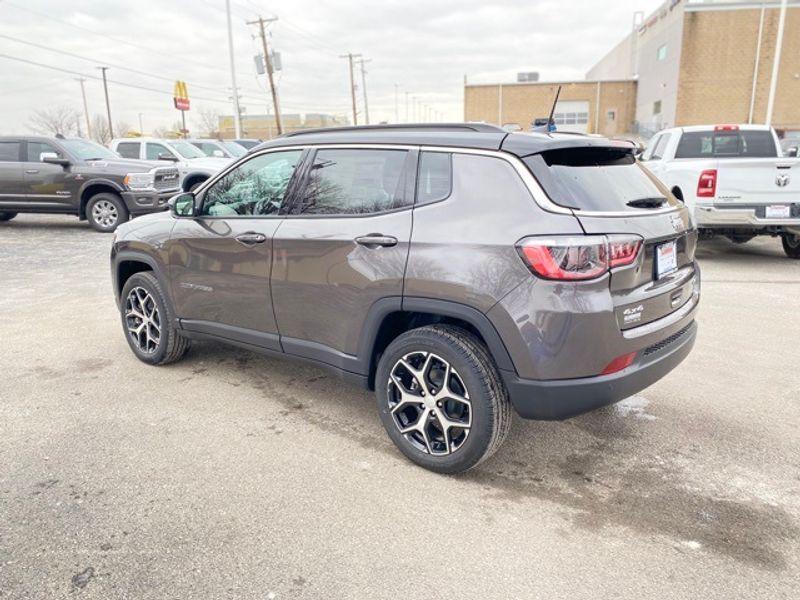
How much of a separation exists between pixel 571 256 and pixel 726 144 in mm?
8125

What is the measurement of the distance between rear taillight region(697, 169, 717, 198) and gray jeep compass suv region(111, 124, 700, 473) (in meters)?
5.05

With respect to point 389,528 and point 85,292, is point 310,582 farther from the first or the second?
point 85,292

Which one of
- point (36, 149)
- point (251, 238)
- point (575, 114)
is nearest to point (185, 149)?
point (36, 149)

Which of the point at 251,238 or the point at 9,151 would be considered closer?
the point at 251,238

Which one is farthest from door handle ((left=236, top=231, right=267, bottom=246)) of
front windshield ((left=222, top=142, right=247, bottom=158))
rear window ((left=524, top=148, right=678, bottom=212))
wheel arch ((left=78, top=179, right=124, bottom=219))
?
front windshield ((left=222, top=142, right=247, bottom=158))

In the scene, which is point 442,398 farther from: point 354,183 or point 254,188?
point 254,188

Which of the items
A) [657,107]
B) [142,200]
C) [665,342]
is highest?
[657,107]

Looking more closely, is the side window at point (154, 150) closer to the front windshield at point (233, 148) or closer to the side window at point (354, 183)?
the front windshield at point (233, 148)

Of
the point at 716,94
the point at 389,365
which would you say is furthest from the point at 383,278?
the point at 716,94

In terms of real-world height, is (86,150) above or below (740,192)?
above

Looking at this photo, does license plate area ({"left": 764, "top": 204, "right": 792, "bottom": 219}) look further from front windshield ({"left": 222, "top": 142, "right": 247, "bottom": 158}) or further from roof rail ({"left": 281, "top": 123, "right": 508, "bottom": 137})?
front windshield ({"left": 222, "top": 142, "right": 247, "bottom": 158})

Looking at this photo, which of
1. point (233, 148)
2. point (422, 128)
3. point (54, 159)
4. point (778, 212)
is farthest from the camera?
point (233, 148)

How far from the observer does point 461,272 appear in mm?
2803

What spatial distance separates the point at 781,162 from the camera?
7.45 meters
